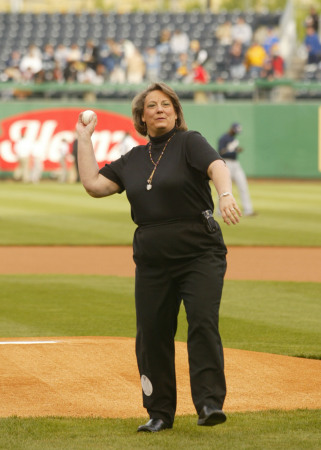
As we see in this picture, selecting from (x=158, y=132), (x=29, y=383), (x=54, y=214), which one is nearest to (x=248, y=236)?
(x=54, y=214)

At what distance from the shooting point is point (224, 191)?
15.1ft

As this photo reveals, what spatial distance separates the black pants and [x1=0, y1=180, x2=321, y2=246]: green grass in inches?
434

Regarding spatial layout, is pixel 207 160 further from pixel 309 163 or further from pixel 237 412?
pixel 309 163

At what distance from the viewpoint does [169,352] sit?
4988 mm

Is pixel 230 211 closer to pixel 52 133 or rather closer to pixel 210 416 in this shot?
pixel 210 416

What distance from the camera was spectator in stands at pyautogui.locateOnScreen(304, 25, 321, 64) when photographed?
33406 millimetres

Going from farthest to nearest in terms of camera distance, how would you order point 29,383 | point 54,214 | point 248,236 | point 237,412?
point 54,214, point 248,236, point 29,383, point 237,412

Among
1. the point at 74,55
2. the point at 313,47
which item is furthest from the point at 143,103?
the point at 313,47

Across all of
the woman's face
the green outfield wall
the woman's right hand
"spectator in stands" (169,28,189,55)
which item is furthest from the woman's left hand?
"spectator in stands" (169,28,189,55)

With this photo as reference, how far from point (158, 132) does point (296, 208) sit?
59.5 feet

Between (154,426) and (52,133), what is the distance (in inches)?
1077

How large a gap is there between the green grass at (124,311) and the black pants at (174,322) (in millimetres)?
2617

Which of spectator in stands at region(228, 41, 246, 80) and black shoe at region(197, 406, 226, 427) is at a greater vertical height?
spectator in stands at region(228, 41, 246, 80)

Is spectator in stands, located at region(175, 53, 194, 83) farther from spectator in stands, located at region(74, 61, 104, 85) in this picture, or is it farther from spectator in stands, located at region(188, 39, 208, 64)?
spectator in stands, located at region(74, 61, 104, 85)
